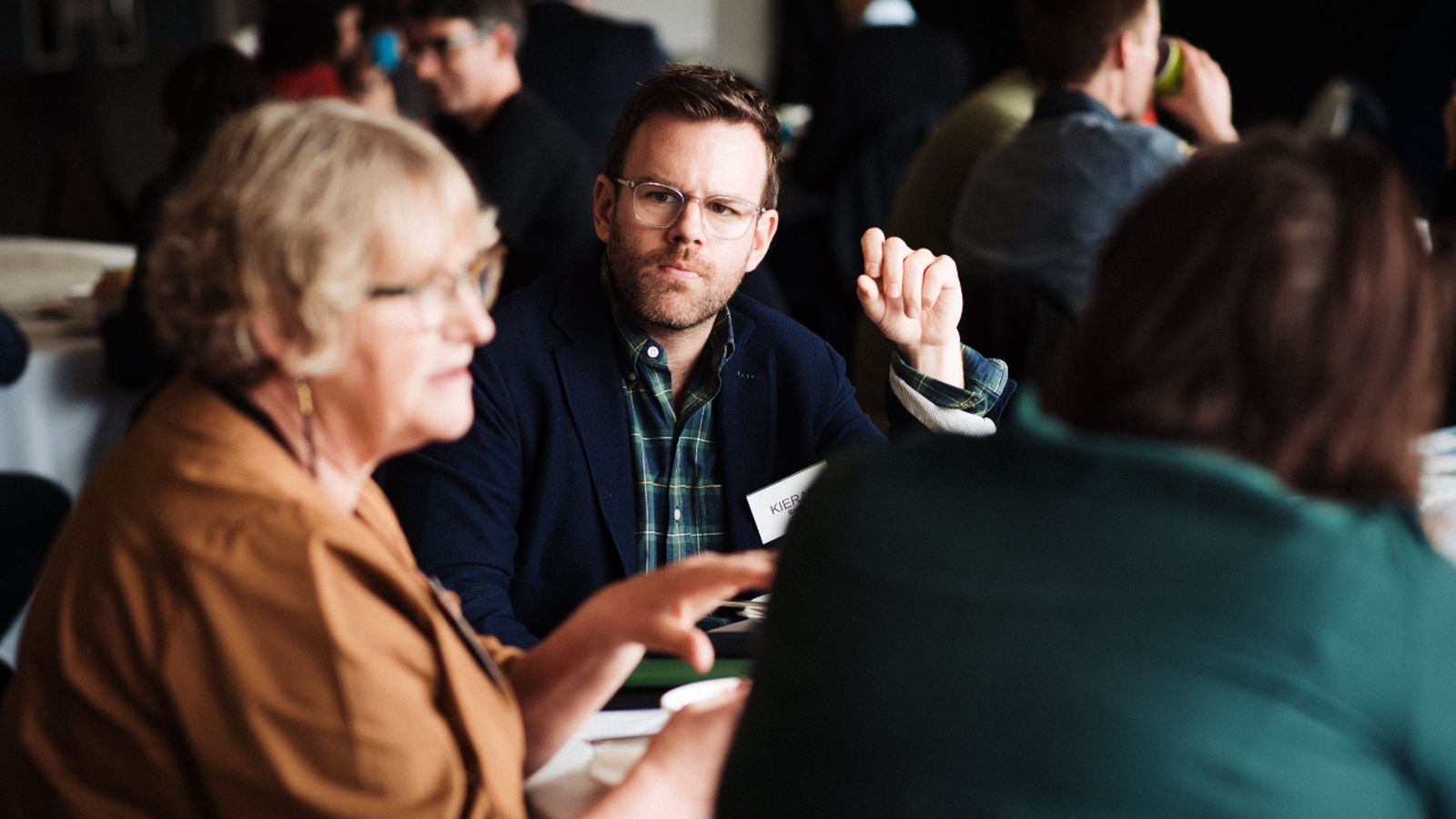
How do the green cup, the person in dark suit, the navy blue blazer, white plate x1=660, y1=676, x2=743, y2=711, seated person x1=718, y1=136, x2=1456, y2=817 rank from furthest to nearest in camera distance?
the person in dark suit < the green cup < the navy blue blazer < white plate x1=660, y1=676, x2=743, y2=711 < seated person x1=718, y1=136, x2=1456, y2=817

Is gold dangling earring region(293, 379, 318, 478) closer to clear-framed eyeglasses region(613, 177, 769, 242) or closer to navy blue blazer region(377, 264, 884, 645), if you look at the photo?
navy blue blazer region(377, 264, 884, 645)

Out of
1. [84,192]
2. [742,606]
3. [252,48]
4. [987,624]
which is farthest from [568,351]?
[252,48]

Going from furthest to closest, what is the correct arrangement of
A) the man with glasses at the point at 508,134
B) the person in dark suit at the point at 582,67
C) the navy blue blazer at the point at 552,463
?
the person in dark suit at the point at 582,67 → the man with glasses at the point at 508,134 → the navy blue blazer at the point at 552,463

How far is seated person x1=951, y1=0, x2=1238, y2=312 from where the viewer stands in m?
2.83

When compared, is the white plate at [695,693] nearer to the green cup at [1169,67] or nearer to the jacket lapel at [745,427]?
the jacket lapel at [745,427]

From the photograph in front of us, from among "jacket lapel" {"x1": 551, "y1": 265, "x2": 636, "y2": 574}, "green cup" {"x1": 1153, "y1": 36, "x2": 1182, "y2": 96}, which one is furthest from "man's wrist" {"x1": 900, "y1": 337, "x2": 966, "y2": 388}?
"green cup" {"x1": 1153, "y1": 36, "x2": 1182, "y2": 96}

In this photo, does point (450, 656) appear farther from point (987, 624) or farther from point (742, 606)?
point (742, 606)

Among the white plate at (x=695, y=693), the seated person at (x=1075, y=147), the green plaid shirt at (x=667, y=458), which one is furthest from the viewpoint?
the seated person at (x=1075, y=147)

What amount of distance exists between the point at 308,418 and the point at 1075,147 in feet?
6.71

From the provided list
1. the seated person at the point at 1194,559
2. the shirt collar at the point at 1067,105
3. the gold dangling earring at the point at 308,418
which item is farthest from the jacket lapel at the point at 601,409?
the shirt collar at the point at 1067,105

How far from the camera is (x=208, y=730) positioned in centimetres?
104

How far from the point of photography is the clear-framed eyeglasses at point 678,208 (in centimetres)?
195

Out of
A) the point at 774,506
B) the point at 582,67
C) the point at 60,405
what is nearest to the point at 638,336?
the point at 774,506

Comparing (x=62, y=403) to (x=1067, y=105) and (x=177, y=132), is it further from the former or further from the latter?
(x=1067, y=105)
